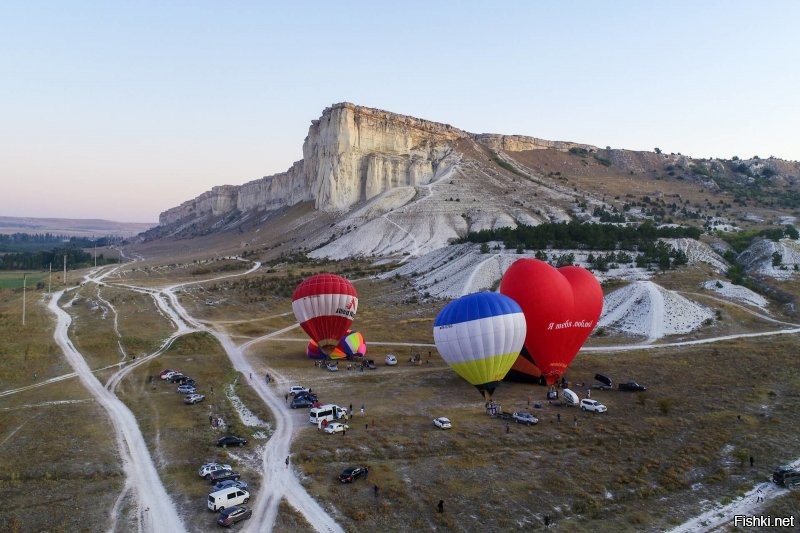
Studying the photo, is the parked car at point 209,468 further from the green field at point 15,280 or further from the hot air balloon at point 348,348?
the green field at point 15,280

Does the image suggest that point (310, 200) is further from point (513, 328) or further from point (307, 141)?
point (513, 328)

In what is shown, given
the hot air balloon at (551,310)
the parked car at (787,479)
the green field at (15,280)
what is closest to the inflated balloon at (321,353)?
the hot air balloon at (551,310)

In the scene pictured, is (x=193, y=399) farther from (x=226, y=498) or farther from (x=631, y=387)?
(x=631, y=387)

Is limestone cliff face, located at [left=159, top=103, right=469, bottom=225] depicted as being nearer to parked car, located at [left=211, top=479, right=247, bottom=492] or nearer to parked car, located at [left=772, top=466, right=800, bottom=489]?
parked car, located at [left=211, top=479, right=247, bottom=492]

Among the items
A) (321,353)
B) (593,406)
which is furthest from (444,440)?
(321,353)

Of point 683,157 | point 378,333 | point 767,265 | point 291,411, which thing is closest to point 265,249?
point 378,333

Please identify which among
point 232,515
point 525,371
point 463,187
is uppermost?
point 463,187

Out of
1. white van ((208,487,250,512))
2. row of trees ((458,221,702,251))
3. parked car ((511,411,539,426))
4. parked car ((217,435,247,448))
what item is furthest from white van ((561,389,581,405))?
row of trees ((458,221,702,251))
